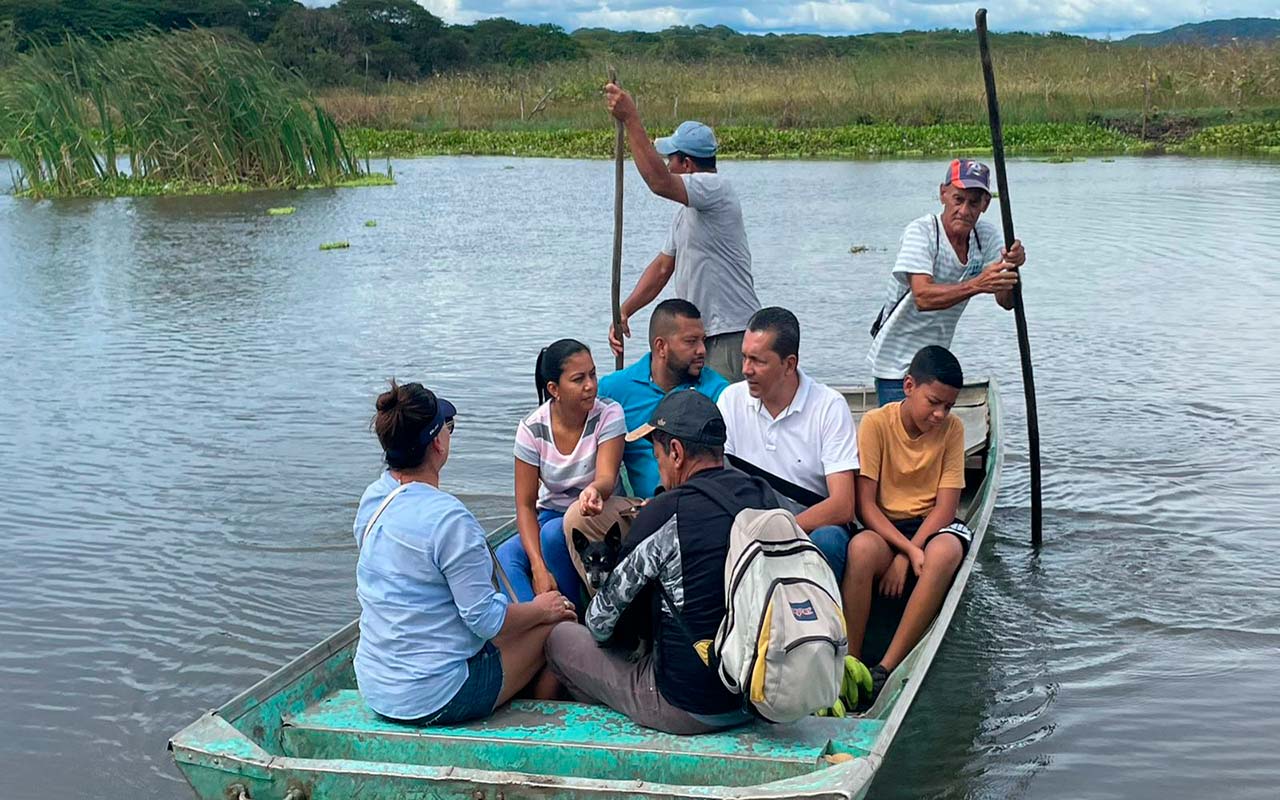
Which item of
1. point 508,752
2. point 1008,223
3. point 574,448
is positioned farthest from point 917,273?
point 508,752

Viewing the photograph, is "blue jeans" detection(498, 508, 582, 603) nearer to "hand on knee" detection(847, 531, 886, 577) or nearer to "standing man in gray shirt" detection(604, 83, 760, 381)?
"hand on knee" detection(847, 531, 886, 577)

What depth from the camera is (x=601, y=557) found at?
15.7 feet

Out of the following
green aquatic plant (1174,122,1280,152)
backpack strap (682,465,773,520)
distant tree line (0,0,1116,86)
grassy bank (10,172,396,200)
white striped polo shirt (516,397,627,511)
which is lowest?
white striped polo shirt (516,397,627,511)

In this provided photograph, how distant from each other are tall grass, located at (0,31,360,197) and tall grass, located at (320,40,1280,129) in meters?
13.5

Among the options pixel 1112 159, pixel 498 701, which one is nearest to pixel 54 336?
pixel 498 701

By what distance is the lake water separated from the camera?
5.38 metres

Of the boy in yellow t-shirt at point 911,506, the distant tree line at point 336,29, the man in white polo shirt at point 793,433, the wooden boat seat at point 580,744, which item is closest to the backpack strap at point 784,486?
the man in white polo shirt at point 793,433

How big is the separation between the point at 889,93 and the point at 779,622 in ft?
112

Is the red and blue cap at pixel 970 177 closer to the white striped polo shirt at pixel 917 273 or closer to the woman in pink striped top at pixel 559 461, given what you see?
the white striped polo shirt at pixel 917 273

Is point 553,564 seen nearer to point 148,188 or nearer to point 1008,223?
point 1008,223

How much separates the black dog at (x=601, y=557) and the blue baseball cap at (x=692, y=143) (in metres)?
2.18

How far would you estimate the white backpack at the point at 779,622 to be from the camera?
3.61 meters

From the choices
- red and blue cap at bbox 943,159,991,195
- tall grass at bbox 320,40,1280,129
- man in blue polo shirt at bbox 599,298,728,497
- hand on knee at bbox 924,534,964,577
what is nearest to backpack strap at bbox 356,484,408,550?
man in blue polo shirt at bbox 599,298,728,497

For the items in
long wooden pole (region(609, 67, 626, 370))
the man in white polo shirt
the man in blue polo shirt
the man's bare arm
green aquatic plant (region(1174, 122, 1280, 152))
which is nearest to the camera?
the man in white polo shirt
